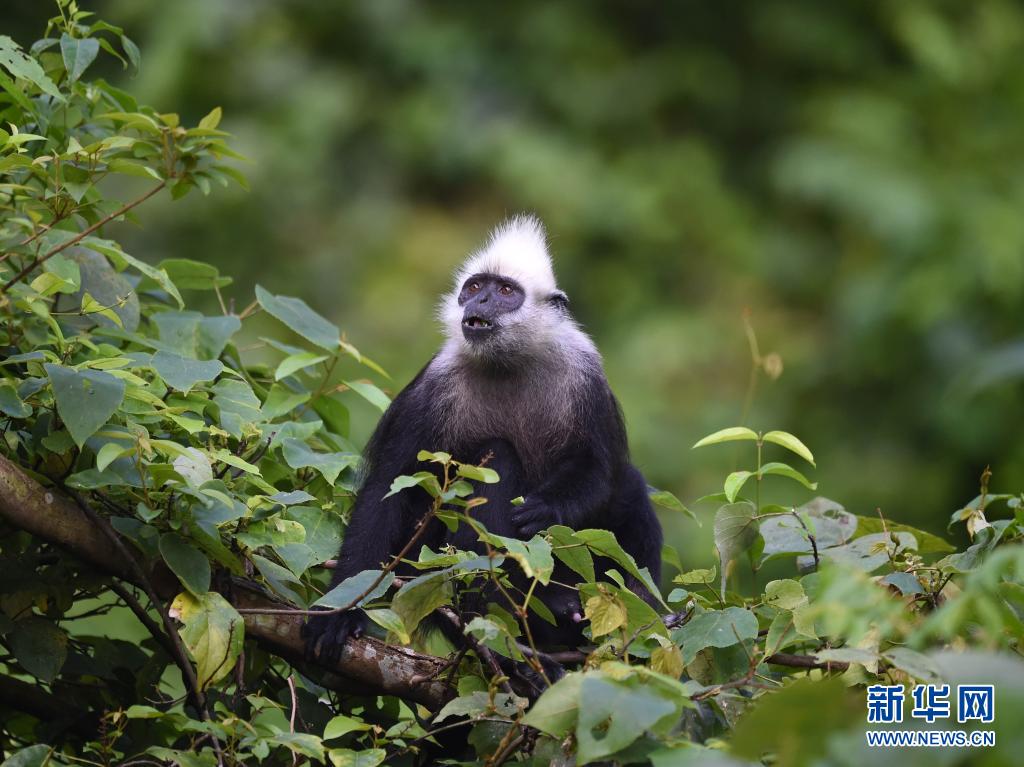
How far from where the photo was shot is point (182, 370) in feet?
10.8

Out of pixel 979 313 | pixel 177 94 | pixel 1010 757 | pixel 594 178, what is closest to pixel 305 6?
pixel 177 94

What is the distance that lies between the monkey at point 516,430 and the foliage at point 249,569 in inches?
17.4

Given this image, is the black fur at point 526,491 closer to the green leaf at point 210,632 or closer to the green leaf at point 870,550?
the green leaf at point 870,550

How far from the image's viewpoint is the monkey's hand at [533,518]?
4254 millimetres

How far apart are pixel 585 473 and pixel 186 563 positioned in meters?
1.97

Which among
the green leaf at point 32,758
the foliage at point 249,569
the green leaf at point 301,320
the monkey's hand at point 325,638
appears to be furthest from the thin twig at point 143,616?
the green leaf at point 301,320

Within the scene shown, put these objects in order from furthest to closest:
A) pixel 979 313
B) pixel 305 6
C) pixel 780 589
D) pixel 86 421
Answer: pixel 305 6, pixel 979 313, pixel 780 589, pixel 86 421

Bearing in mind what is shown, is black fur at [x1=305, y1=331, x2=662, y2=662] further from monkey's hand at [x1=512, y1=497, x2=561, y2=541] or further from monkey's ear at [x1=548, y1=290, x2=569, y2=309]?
monkey's ear at [x1=548, y1=290, x2=569, y2=309]

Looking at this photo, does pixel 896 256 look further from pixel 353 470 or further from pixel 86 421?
pixel 86 421

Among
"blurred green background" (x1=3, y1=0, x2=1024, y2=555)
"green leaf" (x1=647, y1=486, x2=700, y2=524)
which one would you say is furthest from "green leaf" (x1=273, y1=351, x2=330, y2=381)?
"blurred green background" (x1=3, y1=0, x2=1024, y2=555)

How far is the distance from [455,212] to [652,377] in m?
2.82

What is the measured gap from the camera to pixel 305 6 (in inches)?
486

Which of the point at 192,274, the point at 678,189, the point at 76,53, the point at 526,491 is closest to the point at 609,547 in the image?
the point at 526,491

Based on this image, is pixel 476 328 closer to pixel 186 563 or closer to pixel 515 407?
pixel 515 407
